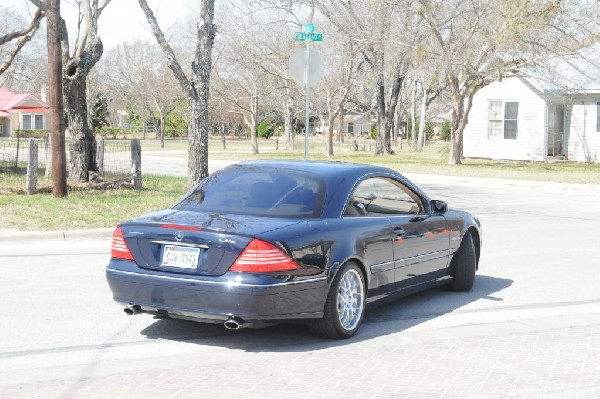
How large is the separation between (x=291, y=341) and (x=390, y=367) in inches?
44.1

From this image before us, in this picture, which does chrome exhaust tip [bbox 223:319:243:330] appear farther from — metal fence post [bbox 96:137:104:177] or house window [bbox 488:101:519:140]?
house window [bbox 488:101:519:140]

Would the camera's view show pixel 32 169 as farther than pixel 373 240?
Yes

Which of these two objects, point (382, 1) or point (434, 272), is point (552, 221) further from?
point (382, 1)

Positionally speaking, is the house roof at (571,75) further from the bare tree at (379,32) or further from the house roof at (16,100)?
the house roof at (16,100)

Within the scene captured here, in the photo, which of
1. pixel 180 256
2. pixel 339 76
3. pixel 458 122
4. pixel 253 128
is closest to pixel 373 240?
pixel 180 256

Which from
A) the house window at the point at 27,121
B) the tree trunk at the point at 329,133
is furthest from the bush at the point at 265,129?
the tree trunk at the point at 329,133

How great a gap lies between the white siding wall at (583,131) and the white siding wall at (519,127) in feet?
4.01

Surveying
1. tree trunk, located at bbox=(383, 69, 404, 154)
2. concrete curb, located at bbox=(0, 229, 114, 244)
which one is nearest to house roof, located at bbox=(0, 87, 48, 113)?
tree trunk, located at bbox=(383, 69, 404, 154)

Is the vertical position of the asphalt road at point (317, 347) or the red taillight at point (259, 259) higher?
the red taillight at point (259, 259)

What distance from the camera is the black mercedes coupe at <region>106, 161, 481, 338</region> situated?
6.80m

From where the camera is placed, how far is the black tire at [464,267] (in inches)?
374

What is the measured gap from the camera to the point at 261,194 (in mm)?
7707

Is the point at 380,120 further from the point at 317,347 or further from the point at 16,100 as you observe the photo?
the point at 317,347

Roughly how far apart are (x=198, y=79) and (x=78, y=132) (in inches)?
153
